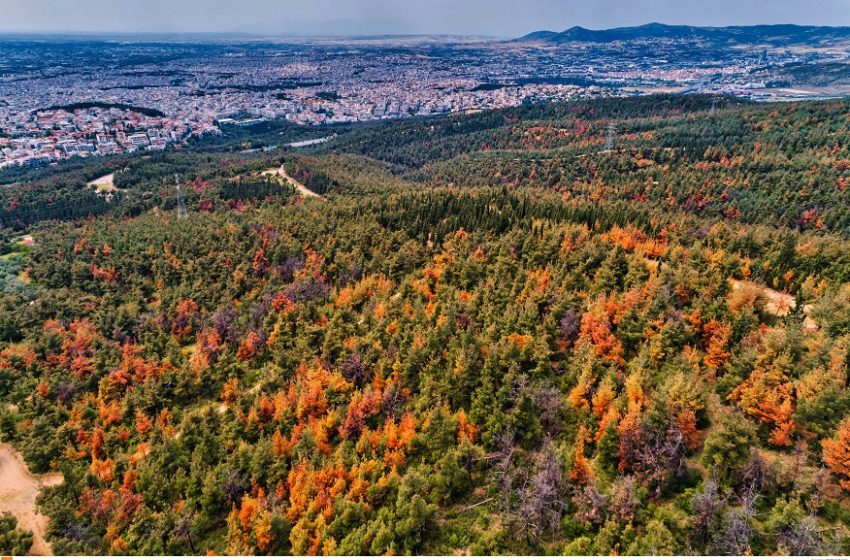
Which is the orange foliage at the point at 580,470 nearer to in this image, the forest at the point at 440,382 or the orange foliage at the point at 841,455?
the forest at the point at 440,382

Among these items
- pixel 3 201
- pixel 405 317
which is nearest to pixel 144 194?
pixel 3 201

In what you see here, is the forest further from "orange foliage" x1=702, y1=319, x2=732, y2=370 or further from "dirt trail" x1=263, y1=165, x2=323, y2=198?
"dirt trail" x1=263, y1=165, x2=323, y2=198

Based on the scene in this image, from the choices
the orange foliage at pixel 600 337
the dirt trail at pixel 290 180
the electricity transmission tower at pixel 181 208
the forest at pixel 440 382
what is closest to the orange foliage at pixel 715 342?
the forest at pixel 440 382

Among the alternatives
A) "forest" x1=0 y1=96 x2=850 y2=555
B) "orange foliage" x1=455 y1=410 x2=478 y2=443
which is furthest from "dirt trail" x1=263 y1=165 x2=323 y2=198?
"orange foliage" x1=455 y1=410 x2=478 y2=443

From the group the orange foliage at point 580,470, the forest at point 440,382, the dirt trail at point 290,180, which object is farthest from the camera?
the dirt trail at point 290,180

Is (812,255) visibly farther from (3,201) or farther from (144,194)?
(3,201)

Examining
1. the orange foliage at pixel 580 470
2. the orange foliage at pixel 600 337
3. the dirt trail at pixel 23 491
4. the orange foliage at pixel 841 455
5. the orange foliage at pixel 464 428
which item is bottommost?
the dirt trail at pixel 23 491
